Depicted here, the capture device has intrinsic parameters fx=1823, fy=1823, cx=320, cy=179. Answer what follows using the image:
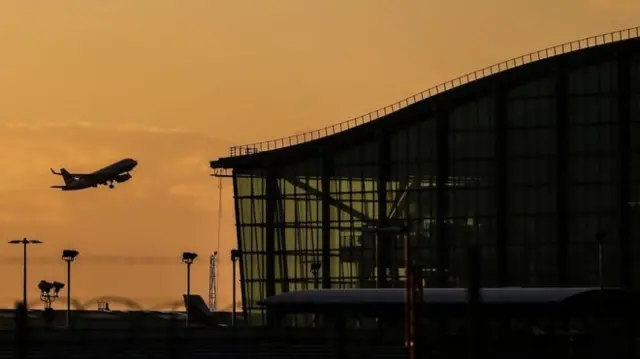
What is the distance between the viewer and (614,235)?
171750mm

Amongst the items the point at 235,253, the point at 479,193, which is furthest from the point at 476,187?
the point at 235,253

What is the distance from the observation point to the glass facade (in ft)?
562

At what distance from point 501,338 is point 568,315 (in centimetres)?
2153

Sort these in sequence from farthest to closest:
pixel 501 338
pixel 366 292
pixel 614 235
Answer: pixel 614 235, pixel 366 292, pixel 501 338

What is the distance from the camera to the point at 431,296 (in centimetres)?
13188

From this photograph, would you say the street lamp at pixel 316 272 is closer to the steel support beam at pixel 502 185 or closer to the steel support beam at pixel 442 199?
the steel support beam at pixel 442 199

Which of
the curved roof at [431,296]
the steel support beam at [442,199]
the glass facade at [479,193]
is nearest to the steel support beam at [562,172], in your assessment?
the glass facade at [479,193]

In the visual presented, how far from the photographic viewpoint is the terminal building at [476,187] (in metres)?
171

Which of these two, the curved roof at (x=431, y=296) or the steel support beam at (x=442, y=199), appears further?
the steel support beam at (x=442, y=199)

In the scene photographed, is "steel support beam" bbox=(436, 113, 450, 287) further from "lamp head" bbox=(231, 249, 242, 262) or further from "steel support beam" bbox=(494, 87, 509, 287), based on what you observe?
"lamp head" bbox=(231, 249, 242, 262)

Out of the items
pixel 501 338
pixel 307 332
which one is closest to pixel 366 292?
pixel 307 332

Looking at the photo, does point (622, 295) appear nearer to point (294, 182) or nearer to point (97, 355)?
point (97, 355)

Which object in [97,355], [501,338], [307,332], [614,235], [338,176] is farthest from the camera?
[338,176]

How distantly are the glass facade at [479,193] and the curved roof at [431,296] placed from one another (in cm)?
3076
